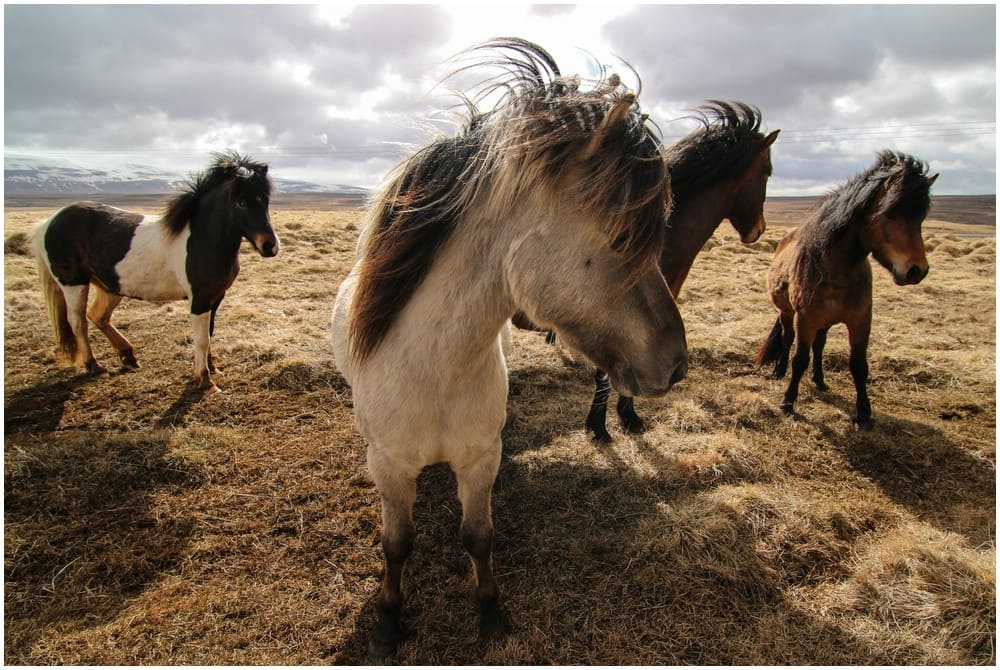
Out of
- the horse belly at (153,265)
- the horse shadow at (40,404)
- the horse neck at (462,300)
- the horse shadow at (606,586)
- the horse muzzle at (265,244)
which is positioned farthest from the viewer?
the horse belly at (153,265)

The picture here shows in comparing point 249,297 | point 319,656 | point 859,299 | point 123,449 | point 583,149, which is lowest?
point 319,656

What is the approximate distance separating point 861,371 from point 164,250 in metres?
7.71

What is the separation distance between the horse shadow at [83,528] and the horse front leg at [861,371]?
5.96 metres

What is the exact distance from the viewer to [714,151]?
173 inches

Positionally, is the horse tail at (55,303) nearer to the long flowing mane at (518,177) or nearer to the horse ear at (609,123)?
the long flowing mane at (518,177)

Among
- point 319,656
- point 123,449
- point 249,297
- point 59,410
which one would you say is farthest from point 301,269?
point 319,656

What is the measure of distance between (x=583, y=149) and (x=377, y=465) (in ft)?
5.54

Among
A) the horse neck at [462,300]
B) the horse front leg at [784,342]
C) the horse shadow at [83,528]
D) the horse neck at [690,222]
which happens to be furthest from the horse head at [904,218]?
the horse shadow at [83,528]

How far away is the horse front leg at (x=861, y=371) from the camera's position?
4.84 metres

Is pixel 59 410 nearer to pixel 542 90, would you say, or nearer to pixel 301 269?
pixel 542 90

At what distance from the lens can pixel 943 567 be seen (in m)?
2.85

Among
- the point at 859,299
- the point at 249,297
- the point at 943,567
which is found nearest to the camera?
the point at 943,567

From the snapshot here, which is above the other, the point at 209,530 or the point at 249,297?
the point at 249,297

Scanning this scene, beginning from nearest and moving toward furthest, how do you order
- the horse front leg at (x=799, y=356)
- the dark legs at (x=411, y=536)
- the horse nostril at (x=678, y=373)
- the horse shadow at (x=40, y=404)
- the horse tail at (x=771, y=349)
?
the horse nostril at (x=678, y=373), the dark legs at (x=411, y=536), the horse shadow at (x=40, y=404), the horse front leg at (x=799, y=356), the horse tail at (x=771, y=349)
